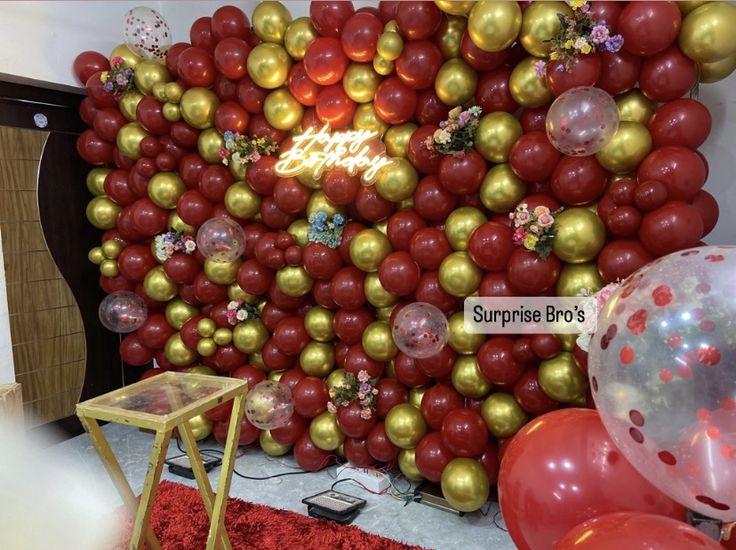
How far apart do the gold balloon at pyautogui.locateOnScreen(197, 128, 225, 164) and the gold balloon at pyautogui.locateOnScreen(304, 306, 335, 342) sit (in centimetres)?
95

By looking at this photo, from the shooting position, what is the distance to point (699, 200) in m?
2.09

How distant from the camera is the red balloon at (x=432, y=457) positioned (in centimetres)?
247

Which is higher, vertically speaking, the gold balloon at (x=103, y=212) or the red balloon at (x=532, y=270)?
the gold balloon at (x=103, y=212)

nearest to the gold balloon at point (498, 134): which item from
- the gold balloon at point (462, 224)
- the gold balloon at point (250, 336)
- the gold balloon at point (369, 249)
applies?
the gold balloon at point (462, 224)

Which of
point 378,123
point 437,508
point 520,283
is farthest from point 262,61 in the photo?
point 437,508

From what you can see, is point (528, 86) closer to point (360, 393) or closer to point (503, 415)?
point (503, 415)

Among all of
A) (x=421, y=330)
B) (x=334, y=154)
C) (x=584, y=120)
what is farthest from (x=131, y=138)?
(x=584, y=120)

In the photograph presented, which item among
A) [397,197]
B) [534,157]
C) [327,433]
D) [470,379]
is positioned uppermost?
[534,157]

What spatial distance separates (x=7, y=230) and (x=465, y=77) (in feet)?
8.63

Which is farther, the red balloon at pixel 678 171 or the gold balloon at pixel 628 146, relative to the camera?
the gold balloon at pixel 628 146

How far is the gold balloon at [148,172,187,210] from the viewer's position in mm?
3107

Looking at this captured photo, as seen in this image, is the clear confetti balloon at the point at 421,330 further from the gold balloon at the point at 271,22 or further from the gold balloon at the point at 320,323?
the gold balloon at the point at 271,22

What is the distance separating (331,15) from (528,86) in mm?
968

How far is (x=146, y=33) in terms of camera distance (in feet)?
10.2
